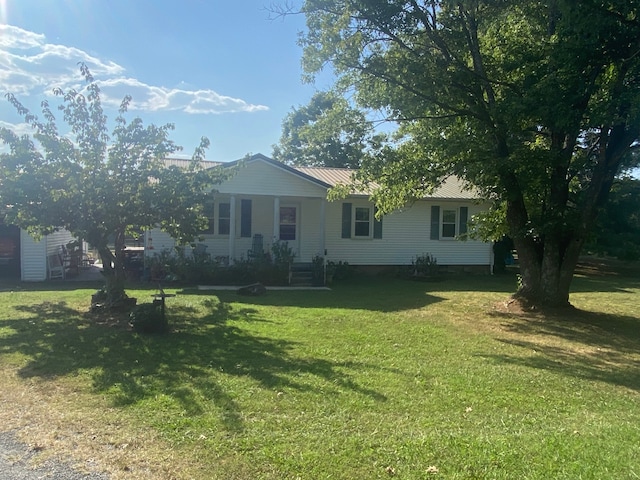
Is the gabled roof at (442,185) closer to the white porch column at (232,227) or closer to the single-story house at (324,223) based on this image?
the single-story house at (324,223)

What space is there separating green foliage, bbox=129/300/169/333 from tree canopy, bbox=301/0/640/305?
6060 millimetres

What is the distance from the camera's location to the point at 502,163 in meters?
9.58

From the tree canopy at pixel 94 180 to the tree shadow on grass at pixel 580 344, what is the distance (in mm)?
6511

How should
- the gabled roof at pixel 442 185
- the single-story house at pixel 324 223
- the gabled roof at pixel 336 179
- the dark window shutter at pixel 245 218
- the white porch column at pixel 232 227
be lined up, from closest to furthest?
the white porch column at pixel 232 227, the single-story house at pixel 324 223, the gabled roof at pixel 336 179, the dark window shutter at pixel 245 218, the gabled roof at pixel 442 185

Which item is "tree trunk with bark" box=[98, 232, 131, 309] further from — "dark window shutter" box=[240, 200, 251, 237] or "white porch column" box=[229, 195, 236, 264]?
"dark window shutter" box=[240, 200, 251, 237]

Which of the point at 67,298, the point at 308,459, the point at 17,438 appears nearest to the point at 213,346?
the point at 17,438

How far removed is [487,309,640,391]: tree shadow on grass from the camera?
6707 mm

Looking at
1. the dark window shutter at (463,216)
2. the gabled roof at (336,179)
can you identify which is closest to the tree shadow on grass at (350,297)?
the gabled roof at (336,179)

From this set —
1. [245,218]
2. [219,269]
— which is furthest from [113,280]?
[245,218]

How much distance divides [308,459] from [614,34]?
8797 mm

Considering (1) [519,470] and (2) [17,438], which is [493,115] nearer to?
(1) [519,470]

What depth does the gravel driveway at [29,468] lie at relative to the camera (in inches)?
133

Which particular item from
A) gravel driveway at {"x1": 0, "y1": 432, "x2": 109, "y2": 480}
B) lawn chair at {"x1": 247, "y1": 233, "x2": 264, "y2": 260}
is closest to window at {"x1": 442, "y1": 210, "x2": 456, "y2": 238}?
lawn chair at {"x1": 247, "y1": 233, "x2": 264, "y2": 260}

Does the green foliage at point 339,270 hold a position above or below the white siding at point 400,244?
below
